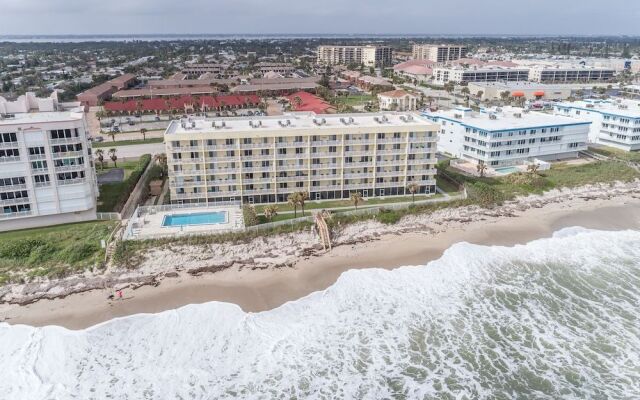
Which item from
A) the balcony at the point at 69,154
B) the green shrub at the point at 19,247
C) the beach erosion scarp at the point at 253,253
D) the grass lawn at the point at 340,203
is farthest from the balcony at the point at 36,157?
the grass lawn at the point at 340,203

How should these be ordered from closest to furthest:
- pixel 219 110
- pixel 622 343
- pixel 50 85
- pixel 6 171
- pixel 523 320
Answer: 1. pixel 622 343
2. pixel 523 320
3. pixel 6 171
4. pixel 219 110
5. pixel 50 85

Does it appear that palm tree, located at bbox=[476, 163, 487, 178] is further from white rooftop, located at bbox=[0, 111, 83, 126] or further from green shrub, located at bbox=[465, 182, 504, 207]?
white rooftop, located at bbox=[0, 111, 83, 126]

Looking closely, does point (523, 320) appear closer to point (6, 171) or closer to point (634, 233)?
point (634, 233)

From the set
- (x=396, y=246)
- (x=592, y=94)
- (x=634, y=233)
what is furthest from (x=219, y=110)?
(x=592, y=94)

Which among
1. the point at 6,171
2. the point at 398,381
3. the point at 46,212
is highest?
the point at 6,171

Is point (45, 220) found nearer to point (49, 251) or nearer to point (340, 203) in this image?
point (49, 251)

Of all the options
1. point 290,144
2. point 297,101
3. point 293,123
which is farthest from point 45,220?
point 297,101
